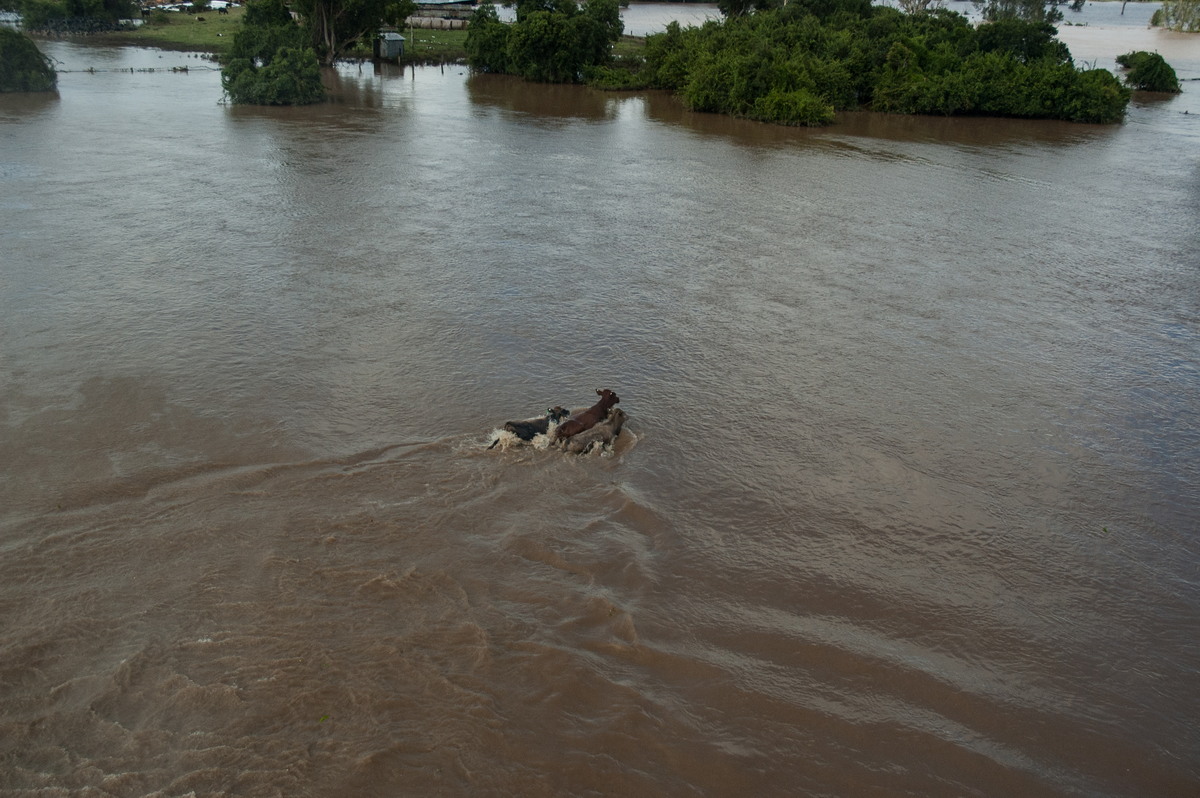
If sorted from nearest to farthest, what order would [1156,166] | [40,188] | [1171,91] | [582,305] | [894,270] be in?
1. [582,305]
2. [894,270]
3. [40,188]
4. [1156,166]
5. [1171,91]

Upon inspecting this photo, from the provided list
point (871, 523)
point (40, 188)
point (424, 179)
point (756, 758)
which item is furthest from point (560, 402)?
point (40, 188)

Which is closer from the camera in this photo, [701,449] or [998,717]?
[998,717]

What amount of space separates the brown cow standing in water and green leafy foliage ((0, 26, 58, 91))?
2613 cm

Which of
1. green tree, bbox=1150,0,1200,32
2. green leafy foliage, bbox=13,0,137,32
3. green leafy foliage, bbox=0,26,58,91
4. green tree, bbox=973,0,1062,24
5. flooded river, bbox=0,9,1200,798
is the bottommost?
flooded river, bbox=0,9,1200,798

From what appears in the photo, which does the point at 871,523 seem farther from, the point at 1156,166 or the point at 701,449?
the point at 1156,166

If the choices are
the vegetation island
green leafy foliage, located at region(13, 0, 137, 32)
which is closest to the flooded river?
the vegetation island

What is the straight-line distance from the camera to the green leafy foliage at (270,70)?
86.3 feet

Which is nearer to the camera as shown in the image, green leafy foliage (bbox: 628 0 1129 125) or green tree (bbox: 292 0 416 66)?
green leafy foliage (bbox: 628 0 1129 125)

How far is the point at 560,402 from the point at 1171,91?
1693 inches

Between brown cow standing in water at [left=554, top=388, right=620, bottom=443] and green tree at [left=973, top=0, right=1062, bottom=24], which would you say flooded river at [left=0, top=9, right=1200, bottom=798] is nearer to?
brown cow standing in water at [left=554, top=388, right=620, bottom=443]

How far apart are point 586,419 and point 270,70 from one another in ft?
77.1

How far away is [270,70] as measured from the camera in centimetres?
2655

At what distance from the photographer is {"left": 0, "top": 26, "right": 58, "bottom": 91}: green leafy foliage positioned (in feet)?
83.4

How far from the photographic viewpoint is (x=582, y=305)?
39.1 feet
